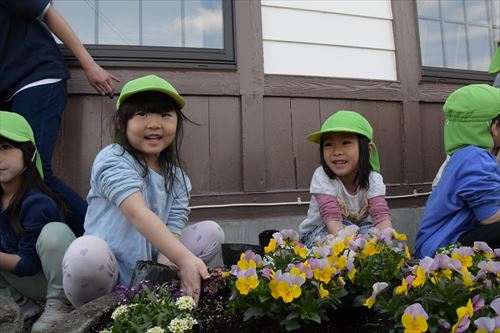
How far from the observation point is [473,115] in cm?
251

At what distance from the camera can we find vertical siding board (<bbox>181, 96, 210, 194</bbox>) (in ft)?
10.6

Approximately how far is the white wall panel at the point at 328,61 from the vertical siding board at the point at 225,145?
0.41 metres

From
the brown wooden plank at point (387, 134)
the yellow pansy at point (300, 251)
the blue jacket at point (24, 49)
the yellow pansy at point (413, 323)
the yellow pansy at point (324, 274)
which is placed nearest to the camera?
the yellow pansy at point (413, 323)

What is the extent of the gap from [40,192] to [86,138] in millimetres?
871

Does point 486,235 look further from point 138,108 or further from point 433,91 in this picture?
point 433,91

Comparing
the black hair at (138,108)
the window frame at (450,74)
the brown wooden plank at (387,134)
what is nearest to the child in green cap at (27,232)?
the black hair at (138,108)

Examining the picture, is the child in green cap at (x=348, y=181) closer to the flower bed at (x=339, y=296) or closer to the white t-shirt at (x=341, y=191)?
the white t-shirt at (x=341, y=191)

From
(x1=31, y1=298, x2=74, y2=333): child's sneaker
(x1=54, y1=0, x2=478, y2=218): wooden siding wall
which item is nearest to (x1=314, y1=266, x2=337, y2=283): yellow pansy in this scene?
(x1=31, y1=298, x2=74, y2=333): child's sneaker

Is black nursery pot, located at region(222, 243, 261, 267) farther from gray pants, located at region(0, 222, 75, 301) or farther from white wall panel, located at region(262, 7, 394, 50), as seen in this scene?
white wall panel, located at region(262, 7, 394, 50)

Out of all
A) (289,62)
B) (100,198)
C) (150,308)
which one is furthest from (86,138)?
(150,308)

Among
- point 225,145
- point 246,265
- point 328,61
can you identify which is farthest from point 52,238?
point 328,61

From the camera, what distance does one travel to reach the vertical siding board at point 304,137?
3443mm

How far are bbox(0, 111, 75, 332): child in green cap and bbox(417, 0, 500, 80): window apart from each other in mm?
3033

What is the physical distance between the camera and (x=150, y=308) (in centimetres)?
135
